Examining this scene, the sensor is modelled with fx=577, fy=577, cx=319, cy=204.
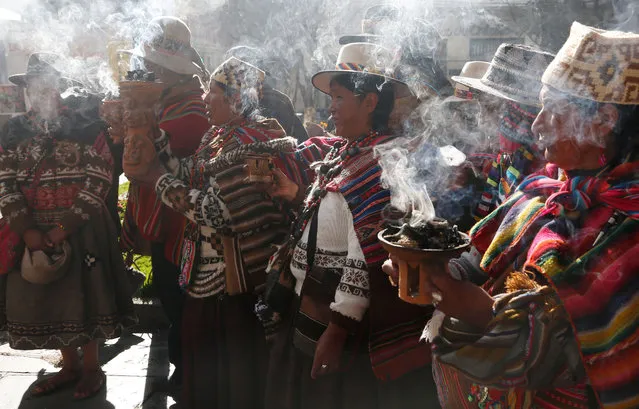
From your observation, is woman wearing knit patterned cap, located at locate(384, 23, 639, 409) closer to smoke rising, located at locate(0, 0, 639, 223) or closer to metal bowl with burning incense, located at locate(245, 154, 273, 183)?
smoke rising, located at locate(0, 0, 639, 223)

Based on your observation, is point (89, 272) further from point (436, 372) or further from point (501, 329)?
point (501, 329)

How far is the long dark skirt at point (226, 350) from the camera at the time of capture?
3822 mm

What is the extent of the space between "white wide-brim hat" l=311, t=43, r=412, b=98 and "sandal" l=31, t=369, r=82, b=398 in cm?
341

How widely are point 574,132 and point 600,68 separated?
8.3 inches

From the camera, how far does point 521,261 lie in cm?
203

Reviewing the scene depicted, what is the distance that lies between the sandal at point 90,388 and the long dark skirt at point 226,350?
1138 millimetres

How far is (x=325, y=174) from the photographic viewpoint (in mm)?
3059

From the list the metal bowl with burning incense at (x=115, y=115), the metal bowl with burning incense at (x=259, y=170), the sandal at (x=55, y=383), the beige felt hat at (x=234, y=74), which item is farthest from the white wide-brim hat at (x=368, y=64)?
the sandal at (x=55, y=383)

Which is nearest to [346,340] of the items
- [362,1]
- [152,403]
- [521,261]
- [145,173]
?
[521,261]

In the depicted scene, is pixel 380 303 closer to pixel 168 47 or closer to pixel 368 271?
pixel 368 271

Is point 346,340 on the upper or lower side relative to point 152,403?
upper

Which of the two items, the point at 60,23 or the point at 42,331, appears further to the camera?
the point at 60,23

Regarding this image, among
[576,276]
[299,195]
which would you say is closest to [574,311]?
[576,276]

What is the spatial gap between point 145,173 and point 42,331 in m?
1.66
